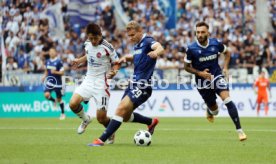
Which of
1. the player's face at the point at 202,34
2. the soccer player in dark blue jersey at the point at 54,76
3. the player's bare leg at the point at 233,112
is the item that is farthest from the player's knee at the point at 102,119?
the soccer player in dark blue jersey at the point at 54,76

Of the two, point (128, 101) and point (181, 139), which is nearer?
point (128, 101)

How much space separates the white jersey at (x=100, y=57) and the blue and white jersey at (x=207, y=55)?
1.96 m

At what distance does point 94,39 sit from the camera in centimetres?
1411

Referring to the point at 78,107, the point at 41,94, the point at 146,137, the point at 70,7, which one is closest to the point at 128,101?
the point at 146,137

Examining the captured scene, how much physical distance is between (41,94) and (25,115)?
1.20m

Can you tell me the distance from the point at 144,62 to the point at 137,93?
0.66 meters

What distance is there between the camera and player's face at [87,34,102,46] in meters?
14.0

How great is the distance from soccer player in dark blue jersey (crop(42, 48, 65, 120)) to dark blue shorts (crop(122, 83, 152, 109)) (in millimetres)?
13890

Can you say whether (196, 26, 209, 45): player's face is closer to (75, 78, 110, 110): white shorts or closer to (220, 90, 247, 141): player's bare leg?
(220, 90, 247, 141): player's bare leg

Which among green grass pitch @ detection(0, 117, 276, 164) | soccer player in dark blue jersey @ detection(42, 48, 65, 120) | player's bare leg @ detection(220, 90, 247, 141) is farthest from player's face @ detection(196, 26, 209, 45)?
soccer player in dark blue jersey @ detection(42, 48, 65, 120)

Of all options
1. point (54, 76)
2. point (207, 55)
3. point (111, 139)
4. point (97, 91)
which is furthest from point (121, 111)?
point (54, 76)

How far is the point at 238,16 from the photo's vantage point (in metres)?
32.5

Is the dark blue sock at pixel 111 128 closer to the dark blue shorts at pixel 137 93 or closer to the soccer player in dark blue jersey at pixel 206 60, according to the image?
the dark blue shorts at pixel 137 93

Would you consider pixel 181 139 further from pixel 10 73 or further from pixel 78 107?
pixel 10 73
